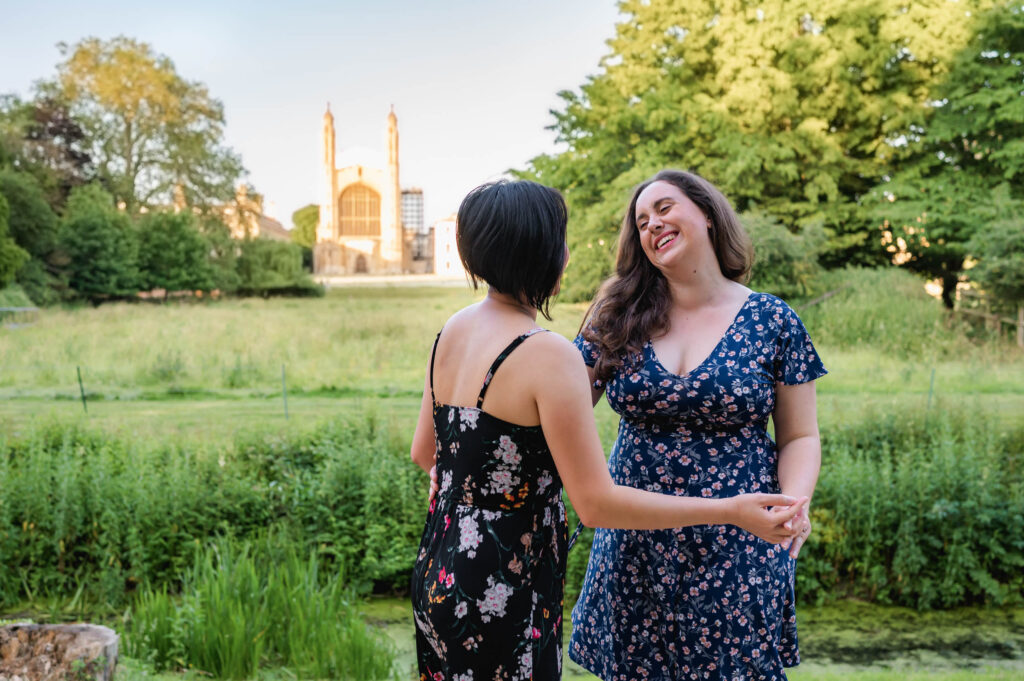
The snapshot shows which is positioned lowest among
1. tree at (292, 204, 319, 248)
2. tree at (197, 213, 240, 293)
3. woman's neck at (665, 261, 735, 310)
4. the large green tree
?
woman's neck at (665, 261, 735, 310)

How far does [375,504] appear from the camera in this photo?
16.2ft

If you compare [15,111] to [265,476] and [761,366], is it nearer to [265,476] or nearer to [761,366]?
[265,476]

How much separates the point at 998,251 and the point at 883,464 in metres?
9.67

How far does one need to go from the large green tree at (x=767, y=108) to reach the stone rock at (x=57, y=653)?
13.3 m

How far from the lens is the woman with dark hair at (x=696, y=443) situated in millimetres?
1709

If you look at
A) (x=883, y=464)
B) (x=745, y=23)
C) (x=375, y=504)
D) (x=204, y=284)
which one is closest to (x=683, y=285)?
(x=375, y=504)

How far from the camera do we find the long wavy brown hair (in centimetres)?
182

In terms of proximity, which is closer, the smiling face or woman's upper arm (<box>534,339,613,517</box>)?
woman's upper arm (<box>534,339,613,517</box>)

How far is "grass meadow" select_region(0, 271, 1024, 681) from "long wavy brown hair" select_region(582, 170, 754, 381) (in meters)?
1.85

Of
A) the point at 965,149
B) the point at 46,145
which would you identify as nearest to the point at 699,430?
the point at 965,149

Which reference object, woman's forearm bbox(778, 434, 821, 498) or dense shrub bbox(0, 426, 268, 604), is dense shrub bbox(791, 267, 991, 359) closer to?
dense shrub bbox(0, 426, 268, 604)

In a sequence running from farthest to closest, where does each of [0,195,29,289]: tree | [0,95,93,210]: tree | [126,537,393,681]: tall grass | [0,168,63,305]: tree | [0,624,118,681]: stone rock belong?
[0,95,93,210]: tree
[0,168,63,305]: tree
[0,195,29,289]: tree
[126,537,393,681]: tall grass
[0,624,118,681]: stone rock

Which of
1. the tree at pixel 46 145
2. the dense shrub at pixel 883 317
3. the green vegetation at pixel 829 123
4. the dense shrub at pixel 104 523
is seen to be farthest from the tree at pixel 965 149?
the tree at pixel 46 145

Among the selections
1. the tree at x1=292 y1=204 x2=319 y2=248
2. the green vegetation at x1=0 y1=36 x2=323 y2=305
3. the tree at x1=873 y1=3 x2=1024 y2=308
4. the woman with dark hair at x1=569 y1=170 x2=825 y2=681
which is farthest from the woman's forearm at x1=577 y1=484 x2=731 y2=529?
the tree at x1=292 y1=204 x2=319 y2=248
